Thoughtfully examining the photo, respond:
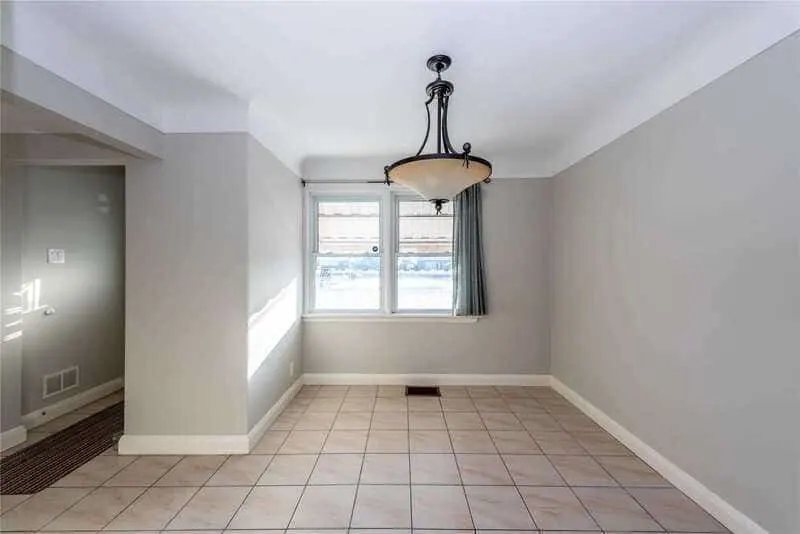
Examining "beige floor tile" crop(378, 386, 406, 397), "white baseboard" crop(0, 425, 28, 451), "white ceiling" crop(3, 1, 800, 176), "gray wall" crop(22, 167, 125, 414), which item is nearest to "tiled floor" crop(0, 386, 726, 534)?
"beige floor tile" crop(378, 386, 406, 397)

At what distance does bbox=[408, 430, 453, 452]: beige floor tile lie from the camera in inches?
112

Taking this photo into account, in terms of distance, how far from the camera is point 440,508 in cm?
215

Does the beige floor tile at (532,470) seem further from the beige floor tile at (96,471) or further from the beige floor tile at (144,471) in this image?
the beige floor tile at (96,471)

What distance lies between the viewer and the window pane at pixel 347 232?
4453 millimetres

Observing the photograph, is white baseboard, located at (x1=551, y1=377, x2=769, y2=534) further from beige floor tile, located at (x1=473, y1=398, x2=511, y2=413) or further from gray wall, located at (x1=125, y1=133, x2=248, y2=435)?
gray wall, located at (x1=125, y1=133, x2=248, y2=435)

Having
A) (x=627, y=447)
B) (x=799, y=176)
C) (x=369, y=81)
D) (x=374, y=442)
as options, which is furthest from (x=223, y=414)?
(x=799, y=176)

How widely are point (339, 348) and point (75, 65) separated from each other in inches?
128

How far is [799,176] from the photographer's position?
1.64 metres

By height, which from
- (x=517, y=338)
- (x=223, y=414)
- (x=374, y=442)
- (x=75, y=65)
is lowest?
(x=374, y=442)

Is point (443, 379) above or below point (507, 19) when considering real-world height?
below

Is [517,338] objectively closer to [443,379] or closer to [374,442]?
[443,379]

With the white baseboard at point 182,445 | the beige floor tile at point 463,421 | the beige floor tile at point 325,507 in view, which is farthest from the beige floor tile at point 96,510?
the beige floor tile at point 463,421

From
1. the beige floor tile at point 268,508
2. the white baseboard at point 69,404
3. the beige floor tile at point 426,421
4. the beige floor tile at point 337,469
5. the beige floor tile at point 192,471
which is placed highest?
the white baseboard at point 69,404

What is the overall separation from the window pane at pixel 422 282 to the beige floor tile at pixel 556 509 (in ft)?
7.75
